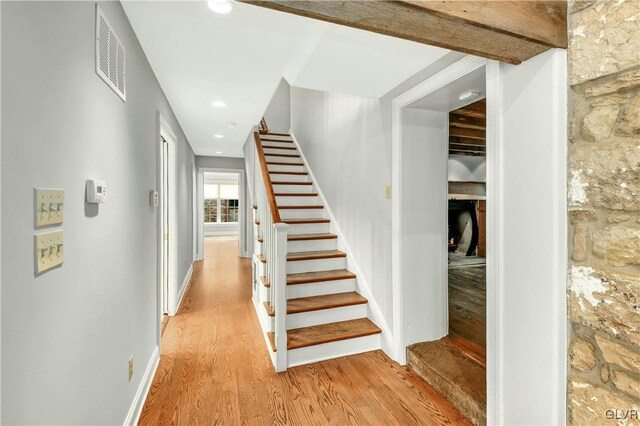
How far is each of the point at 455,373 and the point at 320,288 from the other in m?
1.34

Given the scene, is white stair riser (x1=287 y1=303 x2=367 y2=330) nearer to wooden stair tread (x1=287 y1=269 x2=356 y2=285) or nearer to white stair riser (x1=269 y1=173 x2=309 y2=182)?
wooden stair tread (x1=287 y1=269 x2=356 y2=285)

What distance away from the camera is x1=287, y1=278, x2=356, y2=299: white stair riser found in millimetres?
2889

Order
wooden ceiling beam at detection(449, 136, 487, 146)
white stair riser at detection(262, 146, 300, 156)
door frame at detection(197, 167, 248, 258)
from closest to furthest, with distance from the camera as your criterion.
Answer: wooden ceiling beam at detection(449, 136, 487, 146) → white stair riser at detection(262, 146, 300, 156) → door frame at detection(197, 167, 248, 258)

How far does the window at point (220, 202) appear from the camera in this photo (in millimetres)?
10930

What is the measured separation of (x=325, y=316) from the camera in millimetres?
2754

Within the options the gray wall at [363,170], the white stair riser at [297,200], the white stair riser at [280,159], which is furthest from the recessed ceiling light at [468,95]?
the white stair riser at [280,159]

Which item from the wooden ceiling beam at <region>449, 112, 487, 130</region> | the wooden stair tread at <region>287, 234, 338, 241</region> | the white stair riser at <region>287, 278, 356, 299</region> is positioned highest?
the wooden ceiling beam at <region>449, 112, 487, 130</region>

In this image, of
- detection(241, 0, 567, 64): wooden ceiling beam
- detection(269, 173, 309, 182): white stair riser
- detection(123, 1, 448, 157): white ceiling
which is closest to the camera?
detection(241, 0, 567, 64): wooden ceiling beam

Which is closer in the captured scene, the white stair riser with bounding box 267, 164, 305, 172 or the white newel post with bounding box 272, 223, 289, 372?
the white newel post with bounding box 272, 223, 289, 372

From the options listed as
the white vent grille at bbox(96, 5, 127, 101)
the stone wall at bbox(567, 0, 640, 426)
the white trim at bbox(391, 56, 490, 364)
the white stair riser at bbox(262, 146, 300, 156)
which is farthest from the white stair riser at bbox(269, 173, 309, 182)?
the stone wall at bbox(567, 0, 640, 426)

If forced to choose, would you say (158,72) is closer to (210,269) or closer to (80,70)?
(80,70)

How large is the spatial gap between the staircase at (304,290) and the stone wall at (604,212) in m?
1.66

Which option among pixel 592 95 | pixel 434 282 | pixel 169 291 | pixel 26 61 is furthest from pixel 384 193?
pixel 169 291

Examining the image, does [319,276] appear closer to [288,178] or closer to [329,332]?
[329,332]
